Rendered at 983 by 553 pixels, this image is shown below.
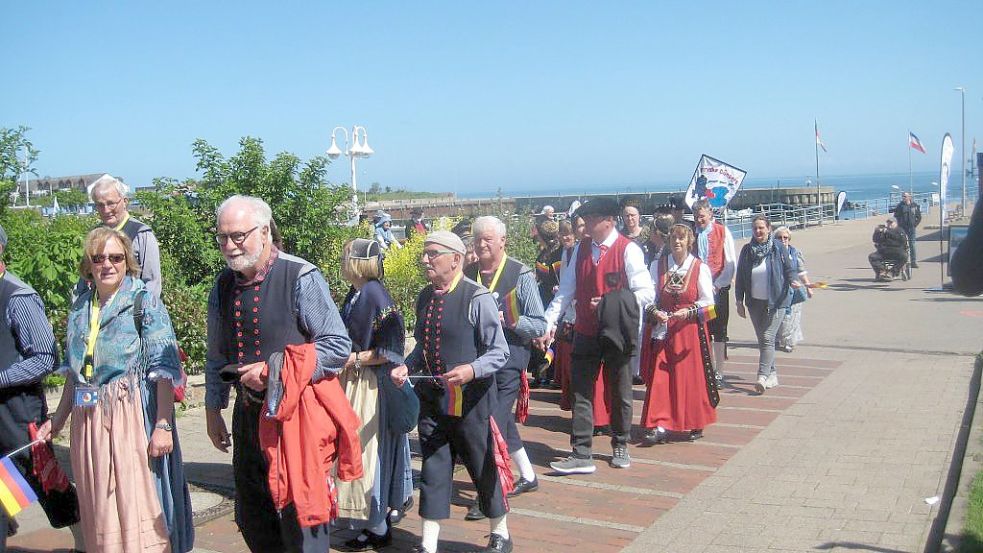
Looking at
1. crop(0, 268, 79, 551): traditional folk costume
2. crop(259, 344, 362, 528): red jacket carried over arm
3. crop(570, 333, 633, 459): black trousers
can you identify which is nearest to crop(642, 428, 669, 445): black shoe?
crop(570, 333, 633, 459): black trousers

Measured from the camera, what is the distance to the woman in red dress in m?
7.65

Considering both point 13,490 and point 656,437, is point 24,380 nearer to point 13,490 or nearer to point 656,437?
point 13,490

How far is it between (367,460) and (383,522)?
368 mm

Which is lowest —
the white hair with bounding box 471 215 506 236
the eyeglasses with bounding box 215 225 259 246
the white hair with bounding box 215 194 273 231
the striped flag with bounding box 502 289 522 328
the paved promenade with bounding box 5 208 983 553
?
the paved promenade with bounding box 5 208 983 553

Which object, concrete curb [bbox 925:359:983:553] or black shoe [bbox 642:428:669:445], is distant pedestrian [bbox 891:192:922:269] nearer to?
concrete curb [bbox 925:359:983:553]

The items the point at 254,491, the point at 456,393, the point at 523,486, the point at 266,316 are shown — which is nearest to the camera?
the point at 266,316

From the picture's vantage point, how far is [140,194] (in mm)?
9867

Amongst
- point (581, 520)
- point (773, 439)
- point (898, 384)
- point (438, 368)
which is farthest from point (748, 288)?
point (438, 368)

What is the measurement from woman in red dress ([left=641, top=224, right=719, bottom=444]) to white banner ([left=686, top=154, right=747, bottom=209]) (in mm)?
6284

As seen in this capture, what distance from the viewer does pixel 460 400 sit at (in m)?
5.12

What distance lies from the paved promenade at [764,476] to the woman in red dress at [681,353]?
233 millimetres

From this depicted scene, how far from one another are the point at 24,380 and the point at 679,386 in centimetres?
482

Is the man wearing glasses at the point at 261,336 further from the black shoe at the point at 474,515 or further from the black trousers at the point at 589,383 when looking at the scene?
the black trousers at the point at 589,383

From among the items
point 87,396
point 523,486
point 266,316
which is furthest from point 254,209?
point 523,486
